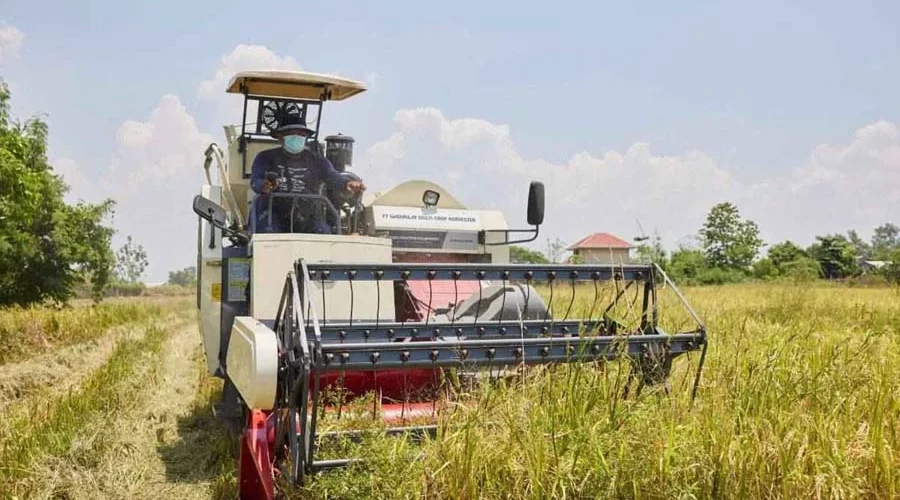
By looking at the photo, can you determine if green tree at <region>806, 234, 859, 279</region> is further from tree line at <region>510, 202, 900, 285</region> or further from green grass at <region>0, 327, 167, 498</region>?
green grass at <region>0, 327, 167, 498</region>

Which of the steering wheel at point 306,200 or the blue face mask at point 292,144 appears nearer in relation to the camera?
the steering wheel at point 306,200

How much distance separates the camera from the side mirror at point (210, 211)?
610cm

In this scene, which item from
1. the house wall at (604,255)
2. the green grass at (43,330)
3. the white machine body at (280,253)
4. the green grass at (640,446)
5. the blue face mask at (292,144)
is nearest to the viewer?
the green grass at (640,446)

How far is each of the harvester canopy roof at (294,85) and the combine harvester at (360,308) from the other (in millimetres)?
14

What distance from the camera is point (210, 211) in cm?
614

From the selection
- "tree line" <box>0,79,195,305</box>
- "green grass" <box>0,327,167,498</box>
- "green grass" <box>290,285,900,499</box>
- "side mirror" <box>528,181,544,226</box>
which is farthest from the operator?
"tree line" <box>0,79,195,305</box>

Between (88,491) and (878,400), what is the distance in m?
4.58

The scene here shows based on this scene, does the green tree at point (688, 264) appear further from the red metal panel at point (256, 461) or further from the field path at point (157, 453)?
the red metal panel at point (256, 461)

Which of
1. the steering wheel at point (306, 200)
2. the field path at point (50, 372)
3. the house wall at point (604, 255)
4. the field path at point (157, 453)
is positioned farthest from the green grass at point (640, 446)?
the field path at point (50, 372)

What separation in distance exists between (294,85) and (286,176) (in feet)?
4.52

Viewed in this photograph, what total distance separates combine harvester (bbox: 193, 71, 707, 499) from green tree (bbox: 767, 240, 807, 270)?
168ft

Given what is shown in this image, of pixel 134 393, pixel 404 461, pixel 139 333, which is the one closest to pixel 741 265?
pixel 139 333

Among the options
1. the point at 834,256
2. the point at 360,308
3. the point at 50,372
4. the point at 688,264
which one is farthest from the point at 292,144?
the point at 834,256

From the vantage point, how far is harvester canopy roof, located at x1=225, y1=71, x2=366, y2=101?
25.3 ft
